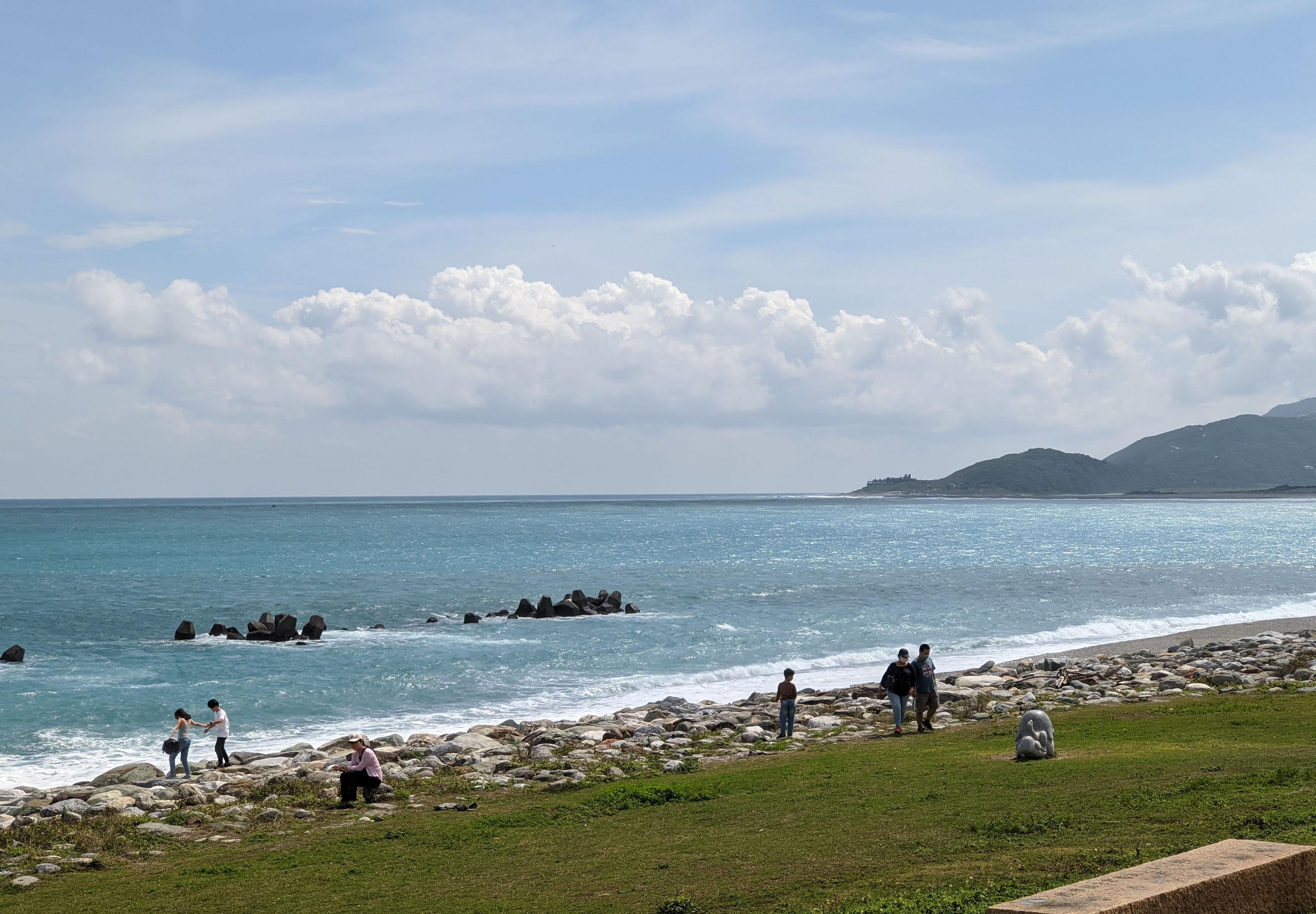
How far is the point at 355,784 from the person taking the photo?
18.8m

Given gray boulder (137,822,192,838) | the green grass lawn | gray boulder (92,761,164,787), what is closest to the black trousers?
the green grass lawn

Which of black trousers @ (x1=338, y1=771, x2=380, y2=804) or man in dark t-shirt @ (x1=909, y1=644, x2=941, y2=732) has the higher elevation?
man in dark t-shirt @ (x1=909, y1=644, x2=941, y2=732)

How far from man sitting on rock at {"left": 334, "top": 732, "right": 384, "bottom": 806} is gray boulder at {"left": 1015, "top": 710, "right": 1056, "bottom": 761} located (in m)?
11.0

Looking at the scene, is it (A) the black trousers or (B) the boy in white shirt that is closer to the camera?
(A) the black trousers

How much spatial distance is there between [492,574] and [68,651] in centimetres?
3854

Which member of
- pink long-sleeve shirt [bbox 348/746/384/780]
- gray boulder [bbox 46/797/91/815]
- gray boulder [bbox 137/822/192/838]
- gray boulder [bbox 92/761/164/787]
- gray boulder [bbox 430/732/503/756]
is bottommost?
gray boulder [bbox 92/761/164/787]

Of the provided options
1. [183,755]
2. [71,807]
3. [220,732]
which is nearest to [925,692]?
[220,732]

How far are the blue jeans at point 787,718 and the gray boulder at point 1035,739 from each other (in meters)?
6.17

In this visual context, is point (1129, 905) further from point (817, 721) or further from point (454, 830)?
point (817, 721)

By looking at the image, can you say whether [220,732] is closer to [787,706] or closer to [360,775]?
[360,775]

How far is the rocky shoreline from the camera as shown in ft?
59.0

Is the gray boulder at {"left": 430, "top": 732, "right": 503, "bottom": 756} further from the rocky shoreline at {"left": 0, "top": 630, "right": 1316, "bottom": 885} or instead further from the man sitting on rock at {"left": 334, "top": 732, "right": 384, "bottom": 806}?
the man sitting on rock at {"left": 334, "top": 732, "right": 384, "bottom": 806}

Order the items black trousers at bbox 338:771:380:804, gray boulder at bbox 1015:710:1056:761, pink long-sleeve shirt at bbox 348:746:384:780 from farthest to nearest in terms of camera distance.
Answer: pink long-sleeve shirt at bbox 348:746:384:780 < black trousers at bbox 338:771:380:804 < gray boulder at bbox 1015:710:1056:761

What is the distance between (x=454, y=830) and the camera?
16.2 meters
